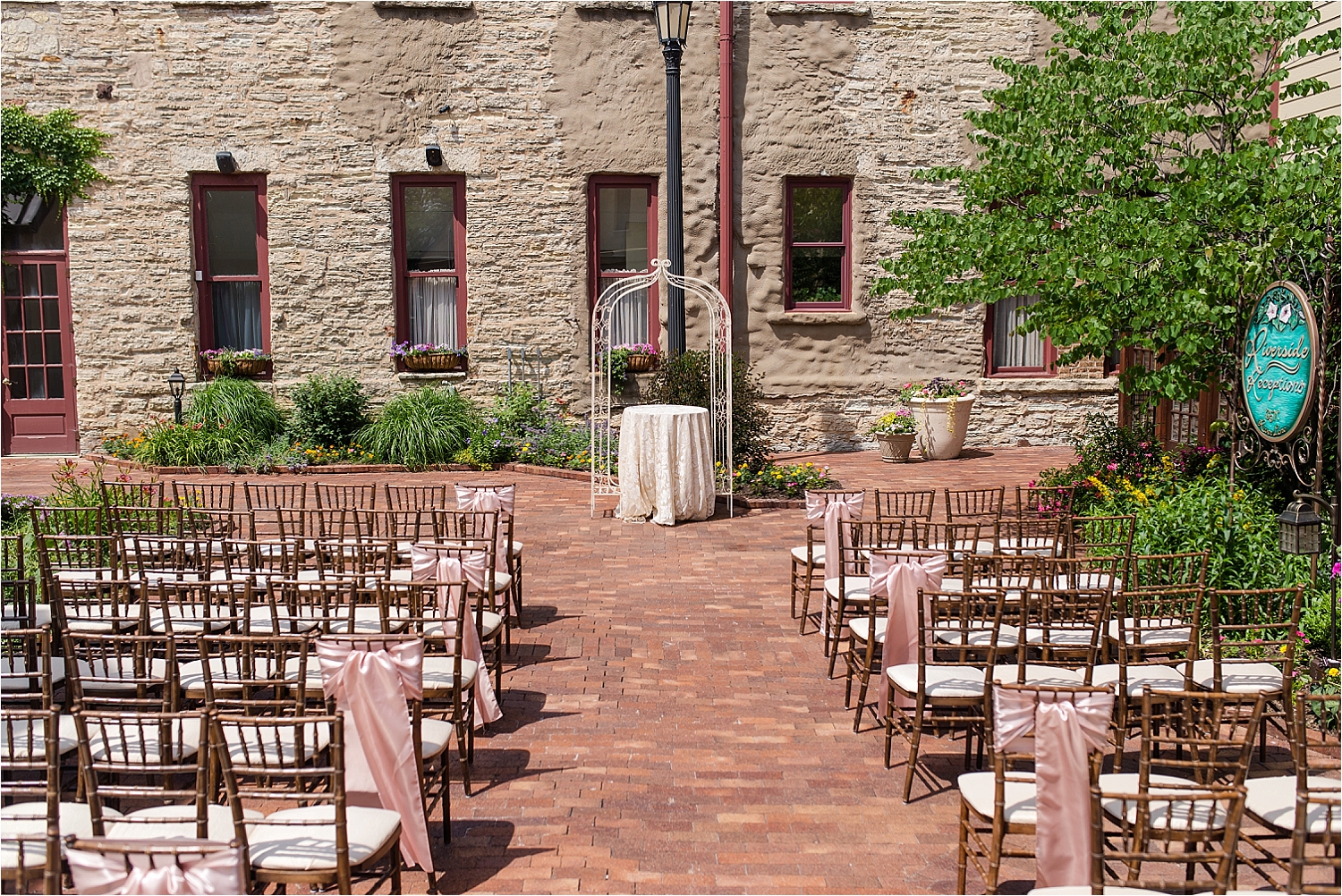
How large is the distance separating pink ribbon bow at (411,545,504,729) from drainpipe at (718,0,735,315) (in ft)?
32.7

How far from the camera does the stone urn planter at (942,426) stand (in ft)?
49.9

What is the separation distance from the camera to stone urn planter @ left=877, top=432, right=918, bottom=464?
1485 cm

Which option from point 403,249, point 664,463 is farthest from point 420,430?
point 664,463

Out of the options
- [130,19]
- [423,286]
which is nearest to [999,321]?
[423,286]

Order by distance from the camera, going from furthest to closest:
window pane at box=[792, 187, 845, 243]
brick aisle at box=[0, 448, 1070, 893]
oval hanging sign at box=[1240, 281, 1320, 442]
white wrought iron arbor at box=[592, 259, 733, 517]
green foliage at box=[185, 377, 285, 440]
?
window pane at box=[792, 187, 845, 243], green foliage at box=[185, 377, 285, 440], white wrought iron arbor at box=[592, 259, 733, 517], oval hanging sign at box=[1240, 281, 1320, 442], brick aisle at box=[0, 448, 1070, 893]

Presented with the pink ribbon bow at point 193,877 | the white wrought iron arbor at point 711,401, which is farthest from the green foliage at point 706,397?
the pink ribbon bow at point 193,877

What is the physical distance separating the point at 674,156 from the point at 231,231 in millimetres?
6709

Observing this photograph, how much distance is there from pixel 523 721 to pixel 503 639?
159 centimetres

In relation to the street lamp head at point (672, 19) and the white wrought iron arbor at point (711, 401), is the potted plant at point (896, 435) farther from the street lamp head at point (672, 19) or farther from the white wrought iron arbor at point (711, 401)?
the street lamp head at point (672, 19)

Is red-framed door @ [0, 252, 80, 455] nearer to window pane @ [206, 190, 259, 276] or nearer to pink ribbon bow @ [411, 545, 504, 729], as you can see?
window pane @ [206, 190, 259, 276]

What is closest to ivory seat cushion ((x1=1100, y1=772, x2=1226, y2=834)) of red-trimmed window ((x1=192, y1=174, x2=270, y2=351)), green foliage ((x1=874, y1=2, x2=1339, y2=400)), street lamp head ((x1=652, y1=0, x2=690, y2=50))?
green foliage ((x1=874, y1=2, x2=1339, y2=400))

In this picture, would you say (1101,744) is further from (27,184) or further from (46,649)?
(27,184)

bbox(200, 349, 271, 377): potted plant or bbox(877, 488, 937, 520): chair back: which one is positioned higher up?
bbox(200, 349, 271, 377): potted plant

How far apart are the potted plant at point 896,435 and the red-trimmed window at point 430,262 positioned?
590cm
